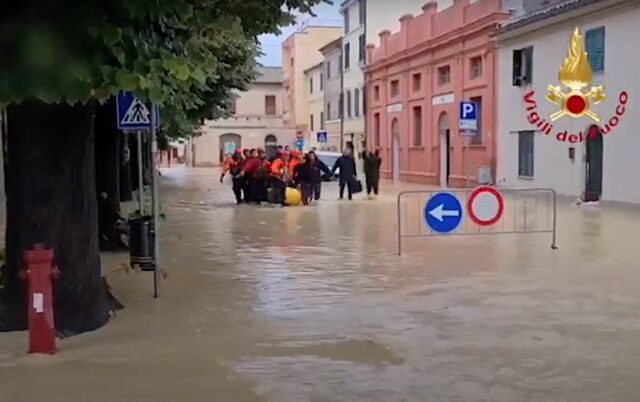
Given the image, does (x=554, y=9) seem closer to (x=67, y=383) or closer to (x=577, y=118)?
(x=577, y=118)

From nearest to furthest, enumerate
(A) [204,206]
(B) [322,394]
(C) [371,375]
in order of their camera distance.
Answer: (B) [322,394], (C) [371,375], (A) [204,206]

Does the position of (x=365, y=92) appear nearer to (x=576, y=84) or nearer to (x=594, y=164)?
(x=594, y=164)

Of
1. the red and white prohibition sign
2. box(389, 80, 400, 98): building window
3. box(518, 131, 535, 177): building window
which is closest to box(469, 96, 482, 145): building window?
box(518, 131, 535, 177): building window

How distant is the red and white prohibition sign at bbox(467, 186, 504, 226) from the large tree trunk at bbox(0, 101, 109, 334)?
7043mm

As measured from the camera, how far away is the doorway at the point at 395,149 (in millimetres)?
45875

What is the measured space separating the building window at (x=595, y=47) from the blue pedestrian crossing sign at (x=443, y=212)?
14.3 m

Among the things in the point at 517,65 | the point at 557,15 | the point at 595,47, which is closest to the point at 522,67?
the point at 517,65

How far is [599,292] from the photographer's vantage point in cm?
1059

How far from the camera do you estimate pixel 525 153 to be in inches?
1257

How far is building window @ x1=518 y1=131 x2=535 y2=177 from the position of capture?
31453 mm

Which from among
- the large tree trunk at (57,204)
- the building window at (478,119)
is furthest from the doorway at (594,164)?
the large tree trunk at (57,204)

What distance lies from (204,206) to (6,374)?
65.7 ft

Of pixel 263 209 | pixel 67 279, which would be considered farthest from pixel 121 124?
pixel 263 209

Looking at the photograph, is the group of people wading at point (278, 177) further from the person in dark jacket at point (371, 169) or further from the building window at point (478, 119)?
the building window at point (478, 119)
